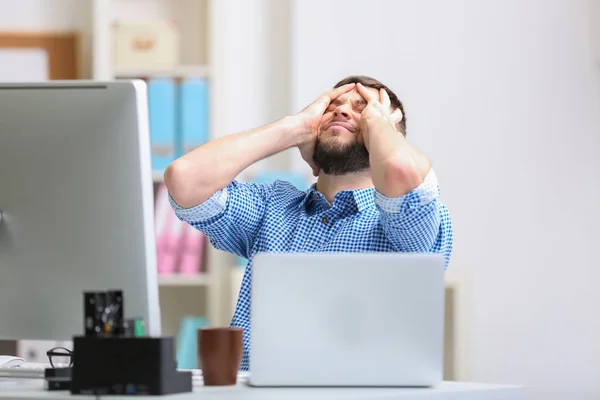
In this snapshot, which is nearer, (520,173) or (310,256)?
(310,256)

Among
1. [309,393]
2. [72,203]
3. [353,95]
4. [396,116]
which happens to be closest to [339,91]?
[353,95]

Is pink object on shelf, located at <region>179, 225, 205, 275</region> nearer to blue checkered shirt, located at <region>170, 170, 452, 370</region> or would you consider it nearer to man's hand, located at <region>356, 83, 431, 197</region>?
blue checkered shirt, located at <region>170, 170, 452, 370</region>

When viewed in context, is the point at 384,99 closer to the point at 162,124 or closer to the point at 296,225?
the point at 296,225

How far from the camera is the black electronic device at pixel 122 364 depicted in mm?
1223

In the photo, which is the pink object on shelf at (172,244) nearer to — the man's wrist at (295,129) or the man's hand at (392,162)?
the man's wrist at (295,129)

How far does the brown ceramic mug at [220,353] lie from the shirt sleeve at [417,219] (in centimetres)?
57

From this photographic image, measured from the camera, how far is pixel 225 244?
2.25m

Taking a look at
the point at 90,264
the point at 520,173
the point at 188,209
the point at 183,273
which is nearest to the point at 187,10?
the point at 183,273

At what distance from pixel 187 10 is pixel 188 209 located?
5.50 feet

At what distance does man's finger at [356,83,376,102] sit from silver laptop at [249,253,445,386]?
3.10 ft

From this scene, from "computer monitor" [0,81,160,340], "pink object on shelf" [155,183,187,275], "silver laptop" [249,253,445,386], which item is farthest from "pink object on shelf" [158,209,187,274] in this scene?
"silver laptop" [249,253,445,386]

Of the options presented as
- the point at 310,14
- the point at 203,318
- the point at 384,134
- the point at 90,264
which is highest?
the point at 310,14

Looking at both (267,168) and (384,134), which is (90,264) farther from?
(267,168)

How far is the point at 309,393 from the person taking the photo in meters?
1.26
